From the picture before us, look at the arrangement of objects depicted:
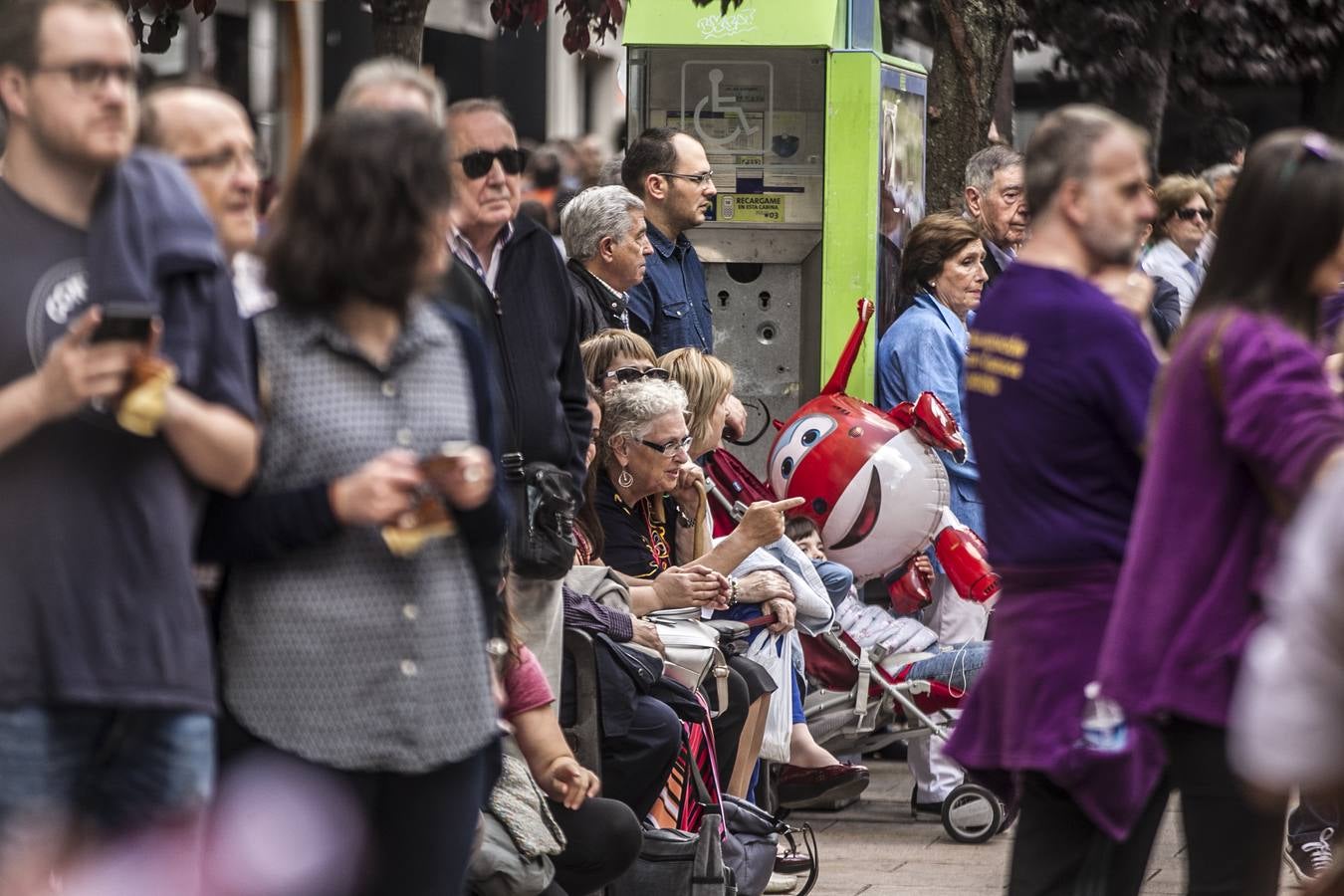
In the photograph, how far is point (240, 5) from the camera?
1958 cm

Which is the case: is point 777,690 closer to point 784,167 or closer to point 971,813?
point 971,813

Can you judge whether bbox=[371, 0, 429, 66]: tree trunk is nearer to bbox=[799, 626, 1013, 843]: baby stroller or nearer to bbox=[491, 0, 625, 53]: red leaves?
bbox=[491, 0, 625, 53]: red leaves

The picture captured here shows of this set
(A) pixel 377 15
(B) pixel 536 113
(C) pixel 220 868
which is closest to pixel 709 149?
(A) pixel 377 15

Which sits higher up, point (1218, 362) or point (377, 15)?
point (377, 15)

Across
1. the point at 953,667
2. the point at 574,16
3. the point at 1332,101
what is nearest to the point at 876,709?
the point at 953,667

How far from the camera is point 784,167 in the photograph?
9.14 meters

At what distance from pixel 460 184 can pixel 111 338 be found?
Answer: 2113 millimetres

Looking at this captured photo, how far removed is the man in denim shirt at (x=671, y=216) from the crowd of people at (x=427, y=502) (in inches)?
109

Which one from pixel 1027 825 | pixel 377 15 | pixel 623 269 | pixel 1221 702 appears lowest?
pixel 1027 825

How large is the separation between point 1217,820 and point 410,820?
1442 millimetres

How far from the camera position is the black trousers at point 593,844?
→ 5086 millimetres

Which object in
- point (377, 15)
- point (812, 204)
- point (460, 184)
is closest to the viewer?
point (460, 184)

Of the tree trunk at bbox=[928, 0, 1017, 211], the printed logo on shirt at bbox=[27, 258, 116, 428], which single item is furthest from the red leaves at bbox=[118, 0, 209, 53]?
the tree trunk at bbox=[928, 0, 1017, 211]

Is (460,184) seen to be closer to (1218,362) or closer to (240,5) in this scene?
(1218,362)
